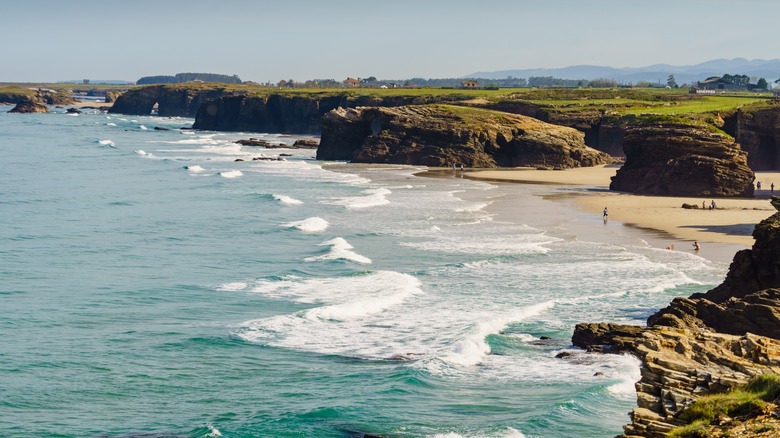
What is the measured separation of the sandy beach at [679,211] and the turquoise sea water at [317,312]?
304cm

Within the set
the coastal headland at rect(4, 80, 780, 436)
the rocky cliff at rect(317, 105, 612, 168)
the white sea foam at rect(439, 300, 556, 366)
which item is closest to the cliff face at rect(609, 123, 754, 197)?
the coastal headland at rect(4, 80, 780, 436)

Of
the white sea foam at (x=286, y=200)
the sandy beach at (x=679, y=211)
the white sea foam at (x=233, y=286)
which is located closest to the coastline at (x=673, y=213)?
the sandy beach at (x=679, y=211)

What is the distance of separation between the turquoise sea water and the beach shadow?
5.04 metres

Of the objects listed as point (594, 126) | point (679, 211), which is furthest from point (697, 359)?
point (594, 126)

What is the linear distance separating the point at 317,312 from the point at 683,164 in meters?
45.5

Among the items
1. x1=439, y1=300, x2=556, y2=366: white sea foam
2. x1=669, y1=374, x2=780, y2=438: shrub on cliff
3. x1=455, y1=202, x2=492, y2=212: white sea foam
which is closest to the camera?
x1=669, y1=374, x2=780, y2=438: shrub on cliff

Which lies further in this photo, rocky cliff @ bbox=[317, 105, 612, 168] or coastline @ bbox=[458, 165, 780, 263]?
rocky cliff @ bbox=[317, 105, 612, 168]

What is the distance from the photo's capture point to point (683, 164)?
75125 millimetres

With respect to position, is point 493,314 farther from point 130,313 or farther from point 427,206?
point 427,206

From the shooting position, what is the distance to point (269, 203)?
74.4m

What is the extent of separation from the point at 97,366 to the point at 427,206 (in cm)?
4156

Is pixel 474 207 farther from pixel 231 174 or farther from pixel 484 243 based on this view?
pixel 231 174

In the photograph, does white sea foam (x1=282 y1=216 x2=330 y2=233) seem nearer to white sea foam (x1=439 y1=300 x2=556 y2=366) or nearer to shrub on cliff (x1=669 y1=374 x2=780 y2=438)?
white sea foam (x1=439 y1=300 x2=556 y2=366)

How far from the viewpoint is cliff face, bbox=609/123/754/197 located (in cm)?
7394
